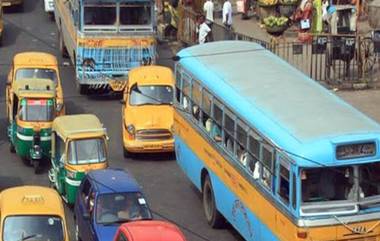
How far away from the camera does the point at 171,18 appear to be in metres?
40.2

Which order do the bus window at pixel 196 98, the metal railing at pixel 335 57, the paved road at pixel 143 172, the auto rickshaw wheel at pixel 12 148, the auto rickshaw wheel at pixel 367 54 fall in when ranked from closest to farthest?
the paved road at pixel 143 172
the bus window at pixel 196 98
the auto rickshaw wheel at pixel 12 148
the metal railing at pixel 335 57
the auto rickshaw wheel at pixel 367 54

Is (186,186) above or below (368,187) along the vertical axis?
below

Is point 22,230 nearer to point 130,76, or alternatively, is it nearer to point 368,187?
point 368,187

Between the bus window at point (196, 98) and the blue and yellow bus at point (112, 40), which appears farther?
the blue and yellow bus at point (112, 40)

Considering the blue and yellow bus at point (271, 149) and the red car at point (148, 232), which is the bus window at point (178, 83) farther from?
the red car at point (148, 232)

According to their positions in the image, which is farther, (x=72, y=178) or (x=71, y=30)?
(x=71, y=30)

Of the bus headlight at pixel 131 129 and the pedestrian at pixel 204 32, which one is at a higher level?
the pedestrian at pixel 204 32

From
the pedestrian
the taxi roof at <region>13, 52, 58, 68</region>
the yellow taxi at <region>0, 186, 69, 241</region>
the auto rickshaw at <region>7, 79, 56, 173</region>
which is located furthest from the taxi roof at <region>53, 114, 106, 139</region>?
the pedestrian

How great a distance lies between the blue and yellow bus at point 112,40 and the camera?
105 ft

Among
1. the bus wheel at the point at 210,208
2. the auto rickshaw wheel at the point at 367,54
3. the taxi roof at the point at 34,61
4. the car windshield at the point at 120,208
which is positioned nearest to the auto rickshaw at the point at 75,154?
the bus wheel at the point at 210,208

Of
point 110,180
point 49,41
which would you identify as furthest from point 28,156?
point 49,41

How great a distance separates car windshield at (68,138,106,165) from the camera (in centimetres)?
2236

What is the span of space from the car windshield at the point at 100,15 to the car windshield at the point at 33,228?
49.0 ft

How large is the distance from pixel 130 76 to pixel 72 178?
19.3ft
